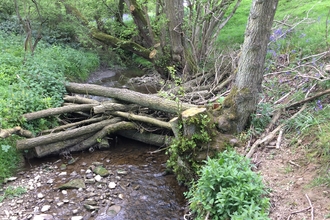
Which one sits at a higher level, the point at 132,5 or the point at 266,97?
the point at 132,5

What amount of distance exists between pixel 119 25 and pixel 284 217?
38.9 feet

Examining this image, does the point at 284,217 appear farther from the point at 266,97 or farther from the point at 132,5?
the point at 132,5

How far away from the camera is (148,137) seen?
6344mm

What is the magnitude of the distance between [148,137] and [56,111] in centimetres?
228

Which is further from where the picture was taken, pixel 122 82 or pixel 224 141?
pixel 122 82

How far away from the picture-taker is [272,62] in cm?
662

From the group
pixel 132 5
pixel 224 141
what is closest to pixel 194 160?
pixel 224 141

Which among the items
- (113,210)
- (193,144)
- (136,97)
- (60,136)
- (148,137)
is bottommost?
(113,210)

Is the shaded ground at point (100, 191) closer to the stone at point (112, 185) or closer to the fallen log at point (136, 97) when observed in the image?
the stone at point (112, 185)

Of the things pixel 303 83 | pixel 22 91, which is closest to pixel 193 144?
pixel 303 83

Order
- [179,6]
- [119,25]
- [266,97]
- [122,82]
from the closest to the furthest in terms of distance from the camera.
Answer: [266,97] < [179,6] < [122,82] < [119,25]

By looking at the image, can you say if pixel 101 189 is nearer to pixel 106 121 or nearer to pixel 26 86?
pixel 106 121

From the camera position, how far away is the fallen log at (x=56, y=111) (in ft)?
19.0

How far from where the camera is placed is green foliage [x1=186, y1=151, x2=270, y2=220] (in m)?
2.96
